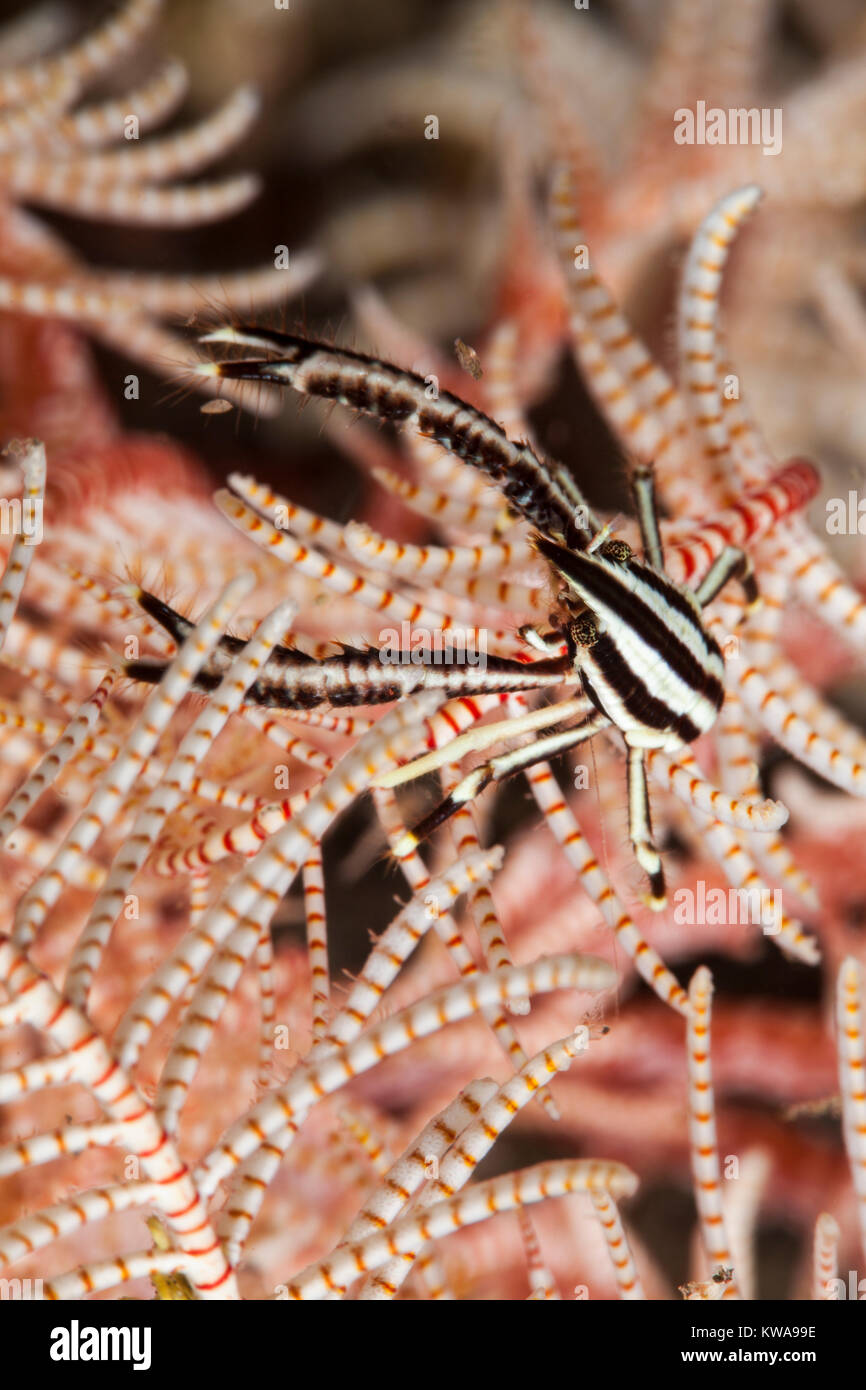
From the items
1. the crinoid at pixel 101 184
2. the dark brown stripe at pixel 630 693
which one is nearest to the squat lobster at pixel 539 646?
the dark brown stripe at pixel 630 693

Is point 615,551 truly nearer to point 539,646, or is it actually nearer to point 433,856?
point 539,646

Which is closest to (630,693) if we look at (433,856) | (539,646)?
(539,646)

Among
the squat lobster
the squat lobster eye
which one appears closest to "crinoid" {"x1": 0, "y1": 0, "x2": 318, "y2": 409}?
the squat lobster

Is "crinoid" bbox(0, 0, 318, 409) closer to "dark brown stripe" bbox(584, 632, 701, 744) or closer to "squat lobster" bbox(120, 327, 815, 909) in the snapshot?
"squat lobster" bbox(120, 327, 815, 909)

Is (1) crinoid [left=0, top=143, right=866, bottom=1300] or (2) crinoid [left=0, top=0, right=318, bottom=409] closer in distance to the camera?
(1) crinoid [left=0, top=143, right=866, bottom=1300]

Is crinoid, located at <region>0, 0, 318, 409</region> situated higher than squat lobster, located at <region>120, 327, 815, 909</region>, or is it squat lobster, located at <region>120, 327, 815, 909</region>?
crinoid, located at <region>0, 0, 318, 409</region>

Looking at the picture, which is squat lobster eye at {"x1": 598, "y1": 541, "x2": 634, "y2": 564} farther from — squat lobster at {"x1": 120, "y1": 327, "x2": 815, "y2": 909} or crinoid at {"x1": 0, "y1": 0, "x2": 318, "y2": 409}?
crinoid at {"x1": 0, "y1": 0, "x2": 318, "y2": 409}
